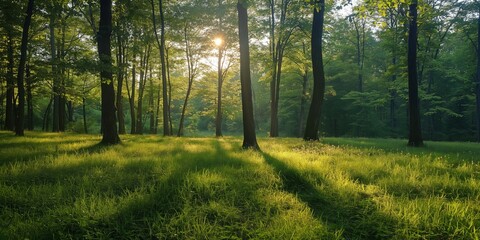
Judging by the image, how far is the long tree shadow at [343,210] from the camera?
11.4 ft

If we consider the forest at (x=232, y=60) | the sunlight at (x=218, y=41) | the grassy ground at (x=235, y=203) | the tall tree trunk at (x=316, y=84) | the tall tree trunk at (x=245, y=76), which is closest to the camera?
the grassy ground at (x=235, y=203)

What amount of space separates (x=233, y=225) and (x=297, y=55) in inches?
876

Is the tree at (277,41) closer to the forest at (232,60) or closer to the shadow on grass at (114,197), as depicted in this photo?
the forest at (232,60)

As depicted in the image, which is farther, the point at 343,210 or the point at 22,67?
the point at 22,67

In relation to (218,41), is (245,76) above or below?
below

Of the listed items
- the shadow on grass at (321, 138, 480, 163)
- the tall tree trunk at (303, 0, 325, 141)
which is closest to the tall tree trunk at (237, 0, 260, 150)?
the shadow on grass at (321, 138, 480, 163)

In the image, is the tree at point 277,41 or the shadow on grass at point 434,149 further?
the tree at point 277,41

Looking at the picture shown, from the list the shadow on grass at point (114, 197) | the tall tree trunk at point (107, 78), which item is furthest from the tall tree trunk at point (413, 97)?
the tall tree trunk at point (107, 78)

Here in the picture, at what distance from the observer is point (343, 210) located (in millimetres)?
4094

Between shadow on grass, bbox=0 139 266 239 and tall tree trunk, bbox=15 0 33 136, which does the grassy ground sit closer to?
shadow on grass, bbox=0 139 266 239

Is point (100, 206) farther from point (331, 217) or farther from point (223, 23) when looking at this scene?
point (223, 23)

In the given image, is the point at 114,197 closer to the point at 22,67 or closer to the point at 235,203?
the point at 235,203

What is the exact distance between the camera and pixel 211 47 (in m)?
24.9

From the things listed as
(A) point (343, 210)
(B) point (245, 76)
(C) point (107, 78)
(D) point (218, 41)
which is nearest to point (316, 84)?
(B) point (245, 76)
